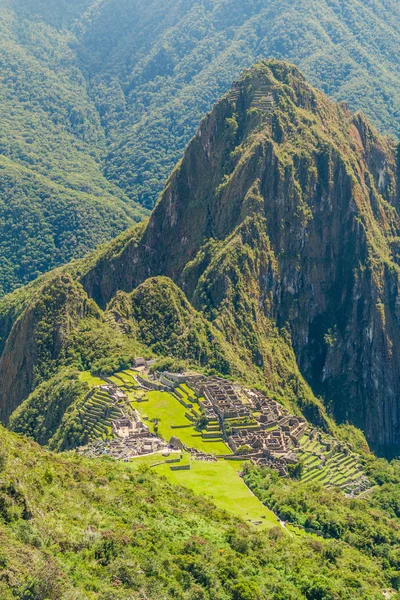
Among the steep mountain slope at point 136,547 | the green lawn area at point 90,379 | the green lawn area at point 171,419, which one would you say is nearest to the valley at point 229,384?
the steep mountain slope at point 136,547

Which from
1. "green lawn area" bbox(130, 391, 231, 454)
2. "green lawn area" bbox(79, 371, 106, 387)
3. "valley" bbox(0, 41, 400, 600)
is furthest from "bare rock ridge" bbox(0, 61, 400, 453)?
"green lawn area" bbox(130, 391, 231, 454)

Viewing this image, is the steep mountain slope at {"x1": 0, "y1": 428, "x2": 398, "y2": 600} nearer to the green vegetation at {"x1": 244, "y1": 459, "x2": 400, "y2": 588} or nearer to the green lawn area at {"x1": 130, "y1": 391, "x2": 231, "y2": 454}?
the green vegetation at {"x1": 244, "y1": 459, "x2": 400, "y2": 588}

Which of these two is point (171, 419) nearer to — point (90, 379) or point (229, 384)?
point (229, 384)

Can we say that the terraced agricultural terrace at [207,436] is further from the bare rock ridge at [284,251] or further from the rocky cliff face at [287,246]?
the rocky cliff face at [287,246]

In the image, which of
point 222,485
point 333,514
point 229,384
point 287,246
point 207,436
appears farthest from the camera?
point 287,246

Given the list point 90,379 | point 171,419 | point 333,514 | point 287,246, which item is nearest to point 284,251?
point 287,246
